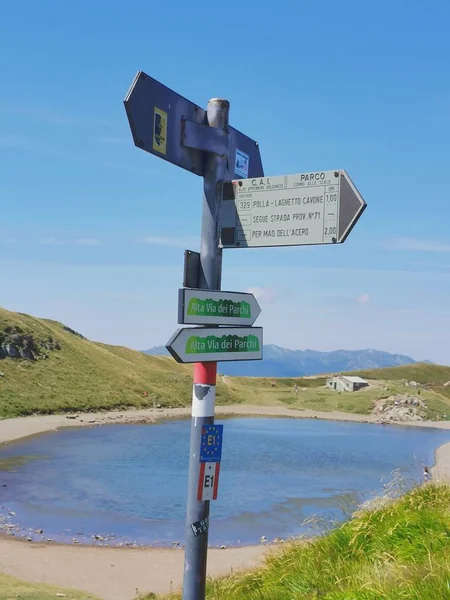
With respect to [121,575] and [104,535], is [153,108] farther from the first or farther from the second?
[104,535]

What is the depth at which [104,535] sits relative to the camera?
2412cm

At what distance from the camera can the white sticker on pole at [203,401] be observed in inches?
215

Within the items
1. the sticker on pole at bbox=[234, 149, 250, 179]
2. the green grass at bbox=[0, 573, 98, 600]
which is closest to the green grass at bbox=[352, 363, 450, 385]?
the green grass at bbox=[0, 573, 98, 600]

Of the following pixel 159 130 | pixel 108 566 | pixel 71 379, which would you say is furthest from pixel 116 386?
pixel 159 130

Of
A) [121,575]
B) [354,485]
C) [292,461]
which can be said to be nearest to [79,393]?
[292,461]

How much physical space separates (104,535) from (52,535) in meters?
1.99

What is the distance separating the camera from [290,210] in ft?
17.4

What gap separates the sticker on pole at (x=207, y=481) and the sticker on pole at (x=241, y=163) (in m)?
2.81

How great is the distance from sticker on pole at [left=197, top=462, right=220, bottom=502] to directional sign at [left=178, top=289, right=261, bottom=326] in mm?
1276

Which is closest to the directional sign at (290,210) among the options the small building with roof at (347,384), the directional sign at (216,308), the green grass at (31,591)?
the directional sign at (216,308)

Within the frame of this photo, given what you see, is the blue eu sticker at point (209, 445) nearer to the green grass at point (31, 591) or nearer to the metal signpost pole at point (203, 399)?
the metal signpost pole at point (203, 399)

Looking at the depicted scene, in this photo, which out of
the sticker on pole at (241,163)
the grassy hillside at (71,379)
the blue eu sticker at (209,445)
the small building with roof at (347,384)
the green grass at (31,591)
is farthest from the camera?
the small building with roof at (347,384)

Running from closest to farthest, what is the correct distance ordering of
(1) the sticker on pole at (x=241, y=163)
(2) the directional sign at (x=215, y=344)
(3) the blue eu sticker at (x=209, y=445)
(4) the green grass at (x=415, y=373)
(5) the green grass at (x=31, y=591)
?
(2) the directional sign at (x=215, y=344) → (3) the blue eu sticker at (x=209, y=445) → (1) the sticker on pole at (x=241, y=163) → (5) the green grass at (x=31, y=591) → (4) the green grass at (x=415, y=373)

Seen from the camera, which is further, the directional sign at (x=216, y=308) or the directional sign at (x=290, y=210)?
the directional sign at (x=216, y=308)
